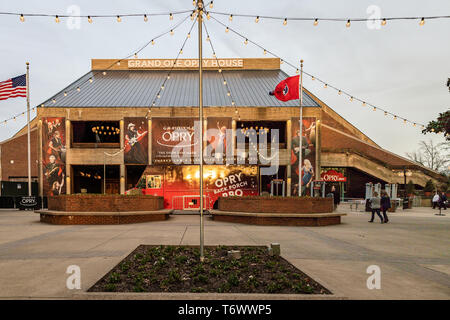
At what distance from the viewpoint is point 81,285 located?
4387mm

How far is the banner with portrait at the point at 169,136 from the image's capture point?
2327 cm

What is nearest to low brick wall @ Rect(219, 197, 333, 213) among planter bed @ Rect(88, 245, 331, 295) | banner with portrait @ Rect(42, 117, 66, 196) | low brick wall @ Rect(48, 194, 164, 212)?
low brick wall @ Rect(48, 194, 164, 212)

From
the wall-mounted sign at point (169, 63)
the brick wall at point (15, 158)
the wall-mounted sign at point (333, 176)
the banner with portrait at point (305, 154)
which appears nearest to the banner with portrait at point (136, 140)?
the brick wall at point (15, 158)

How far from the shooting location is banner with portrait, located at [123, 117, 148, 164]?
23719 millimetres

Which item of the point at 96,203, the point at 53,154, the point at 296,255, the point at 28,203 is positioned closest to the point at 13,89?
the point at 53,154

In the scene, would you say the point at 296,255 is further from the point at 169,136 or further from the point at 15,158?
the point at 15,158

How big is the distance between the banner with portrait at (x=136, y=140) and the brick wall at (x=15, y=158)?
489 inches

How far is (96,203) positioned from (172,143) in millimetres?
11539

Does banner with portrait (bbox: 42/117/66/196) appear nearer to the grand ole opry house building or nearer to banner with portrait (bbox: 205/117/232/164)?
the grand ole opry house building

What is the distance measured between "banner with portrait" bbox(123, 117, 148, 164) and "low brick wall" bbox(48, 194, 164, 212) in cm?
1083

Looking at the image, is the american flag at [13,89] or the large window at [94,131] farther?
the large window at [94,131]

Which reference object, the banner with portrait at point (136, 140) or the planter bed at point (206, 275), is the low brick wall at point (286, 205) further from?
the banner with portrait at point (136, 140)
